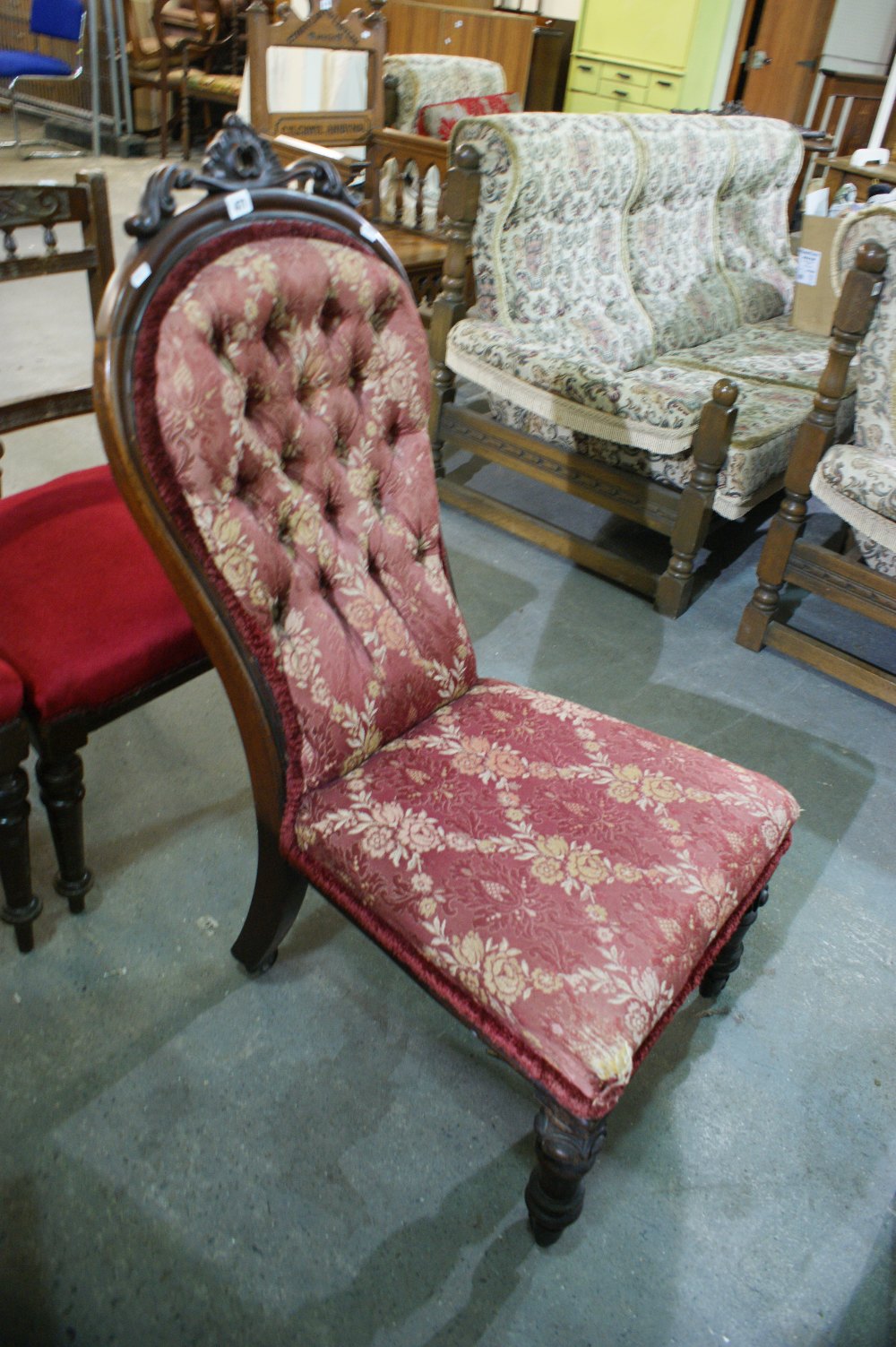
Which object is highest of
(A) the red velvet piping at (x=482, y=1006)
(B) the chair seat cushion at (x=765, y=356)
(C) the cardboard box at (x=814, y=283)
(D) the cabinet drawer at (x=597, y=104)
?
(D) the cabinet drawer at (x=597, y=104)

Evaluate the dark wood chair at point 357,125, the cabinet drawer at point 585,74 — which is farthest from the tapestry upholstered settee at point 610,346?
the cabinet drawer at point 585,74

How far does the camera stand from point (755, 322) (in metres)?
3.39

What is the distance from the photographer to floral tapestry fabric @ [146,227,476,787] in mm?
956

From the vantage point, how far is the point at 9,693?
1127 mm

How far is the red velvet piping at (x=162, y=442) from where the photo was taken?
90cm

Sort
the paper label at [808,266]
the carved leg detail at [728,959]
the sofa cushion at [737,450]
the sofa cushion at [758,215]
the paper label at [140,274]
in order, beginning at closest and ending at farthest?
the paper label at [140,274]
the carved leg detail at [728,959]
the sofa cushion at [737,450]
the paper label at [808,266]
the sofa cushion at [758,215]

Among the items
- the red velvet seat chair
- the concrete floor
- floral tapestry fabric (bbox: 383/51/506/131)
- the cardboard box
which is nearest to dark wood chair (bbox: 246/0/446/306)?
floral tapestry fabric (bbox: 383/51/506/131)

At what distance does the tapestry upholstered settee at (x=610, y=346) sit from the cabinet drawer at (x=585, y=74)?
11.0ft

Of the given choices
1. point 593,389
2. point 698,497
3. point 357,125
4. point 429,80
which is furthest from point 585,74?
point 698,497

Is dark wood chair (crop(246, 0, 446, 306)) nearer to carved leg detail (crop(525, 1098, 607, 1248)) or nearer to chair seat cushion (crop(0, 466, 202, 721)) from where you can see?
chair seat cushion (crop(0, 466, 202, 721))

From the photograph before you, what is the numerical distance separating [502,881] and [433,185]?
2925 millimetres

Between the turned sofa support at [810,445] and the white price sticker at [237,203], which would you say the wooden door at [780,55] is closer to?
the turned sofa support at [810,445]

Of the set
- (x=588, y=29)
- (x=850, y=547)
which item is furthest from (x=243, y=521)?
(x=588, y=29)

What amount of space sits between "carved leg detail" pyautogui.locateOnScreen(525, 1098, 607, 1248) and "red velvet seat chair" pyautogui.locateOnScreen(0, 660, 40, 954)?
753mm
